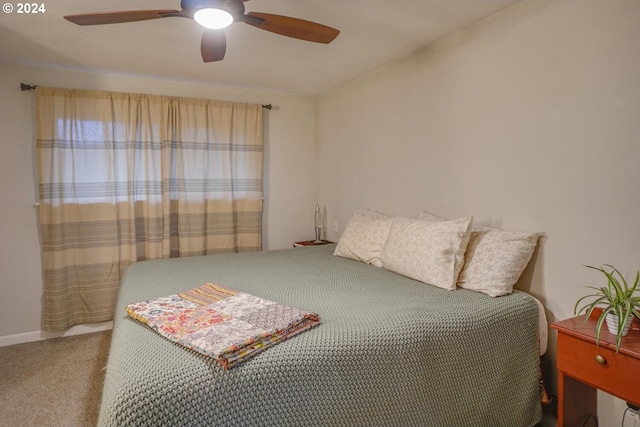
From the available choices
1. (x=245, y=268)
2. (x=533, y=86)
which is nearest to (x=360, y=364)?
(x=245, y=268)

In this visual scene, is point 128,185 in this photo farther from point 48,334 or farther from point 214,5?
point 214,5

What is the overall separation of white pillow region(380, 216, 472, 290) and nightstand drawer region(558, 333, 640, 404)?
0.55 meters

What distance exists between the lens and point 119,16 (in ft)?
5.24

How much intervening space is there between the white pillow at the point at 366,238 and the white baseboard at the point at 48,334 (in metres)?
2.18

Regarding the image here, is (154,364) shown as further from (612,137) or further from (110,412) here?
(612,137)

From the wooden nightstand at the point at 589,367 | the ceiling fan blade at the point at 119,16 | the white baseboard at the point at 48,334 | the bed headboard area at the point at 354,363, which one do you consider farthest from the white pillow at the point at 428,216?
the white baseboard at the point at 48,334

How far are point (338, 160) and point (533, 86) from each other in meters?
1.98

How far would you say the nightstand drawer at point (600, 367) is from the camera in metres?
1.28

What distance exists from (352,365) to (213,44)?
1.73 metres

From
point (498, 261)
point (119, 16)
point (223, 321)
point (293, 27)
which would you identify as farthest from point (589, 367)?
point (119, 16)

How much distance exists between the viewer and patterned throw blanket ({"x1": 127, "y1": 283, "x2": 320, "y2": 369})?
3.79 ft

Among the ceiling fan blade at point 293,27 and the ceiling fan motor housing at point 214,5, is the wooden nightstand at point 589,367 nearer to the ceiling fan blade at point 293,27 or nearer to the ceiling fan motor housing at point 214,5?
the ceiling fan blade at point 293,27

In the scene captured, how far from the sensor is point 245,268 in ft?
7.83

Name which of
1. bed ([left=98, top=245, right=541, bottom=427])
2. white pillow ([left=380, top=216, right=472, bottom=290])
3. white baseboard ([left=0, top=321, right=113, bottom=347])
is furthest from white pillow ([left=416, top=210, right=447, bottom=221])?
white baseboard ([left=0, top=321, right=113, bottom=347])
